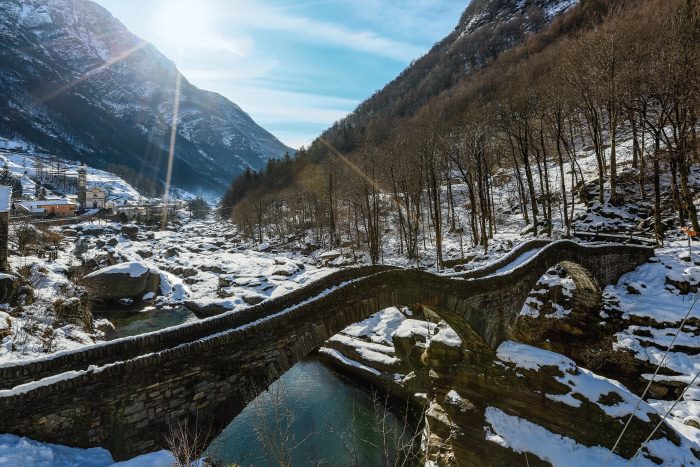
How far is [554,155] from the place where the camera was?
44.6 metres

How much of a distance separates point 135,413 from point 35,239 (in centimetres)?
3426

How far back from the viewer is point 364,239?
4241 centimetres

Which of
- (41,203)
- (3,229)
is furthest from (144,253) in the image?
(41,203)

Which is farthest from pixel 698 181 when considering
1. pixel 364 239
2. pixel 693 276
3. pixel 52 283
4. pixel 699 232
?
pixel 52 283

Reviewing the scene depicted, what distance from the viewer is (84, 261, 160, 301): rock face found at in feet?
88.8

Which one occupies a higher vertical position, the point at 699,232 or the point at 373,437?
the point at 699,232

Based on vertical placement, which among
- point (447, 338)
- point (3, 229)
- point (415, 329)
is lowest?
point (415, 329)

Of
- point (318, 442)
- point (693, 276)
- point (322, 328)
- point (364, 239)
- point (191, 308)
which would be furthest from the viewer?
point (364, 239)

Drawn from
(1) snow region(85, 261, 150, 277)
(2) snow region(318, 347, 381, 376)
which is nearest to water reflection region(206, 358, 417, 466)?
(2) snow region(318, 347, 381, 376)

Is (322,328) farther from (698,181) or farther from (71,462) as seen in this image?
(698,181)

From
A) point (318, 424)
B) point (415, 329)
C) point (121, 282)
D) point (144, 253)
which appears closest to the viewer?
point (318, 424)

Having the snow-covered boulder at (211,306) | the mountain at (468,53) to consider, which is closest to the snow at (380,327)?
the snow-covered boulder at (211,306)

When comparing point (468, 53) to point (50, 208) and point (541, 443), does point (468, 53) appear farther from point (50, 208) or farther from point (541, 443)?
point (50, 208)

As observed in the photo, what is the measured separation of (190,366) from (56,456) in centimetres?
253
